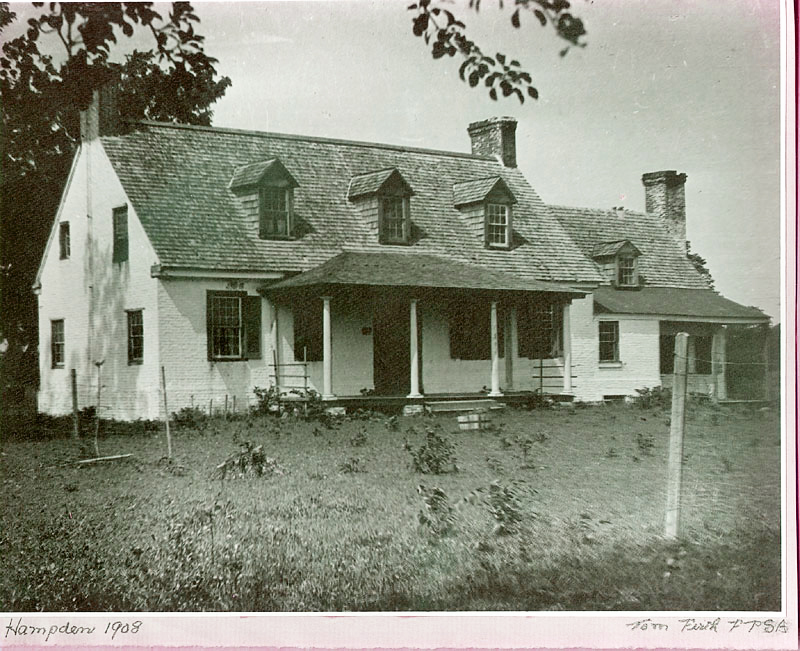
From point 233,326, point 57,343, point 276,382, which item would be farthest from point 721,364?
point 57,343

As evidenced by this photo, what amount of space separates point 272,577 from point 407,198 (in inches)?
129

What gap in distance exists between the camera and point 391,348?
25.3 feet

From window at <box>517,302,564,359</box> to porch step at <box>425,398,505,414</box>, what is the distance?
0.71 metres

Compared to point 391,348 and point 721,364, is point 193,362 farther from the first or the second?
point 721,364

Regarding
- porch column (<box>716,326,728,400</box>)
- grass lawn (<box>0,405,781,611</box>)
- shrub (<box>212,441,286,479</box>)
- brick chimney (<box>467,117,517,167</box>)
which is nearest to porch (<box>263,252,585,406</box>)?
grass lawn (<box>0,405,781,611</box>)

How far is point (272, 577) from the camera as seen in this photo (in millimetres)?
6684

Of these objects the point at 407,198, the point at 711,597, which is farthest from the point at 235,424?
the point at 711,597

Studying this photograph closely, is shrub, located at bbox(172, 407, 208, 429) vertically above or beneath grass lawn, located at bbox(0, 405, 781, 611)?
above

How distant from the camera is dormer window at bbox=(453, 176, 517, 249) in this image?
25.7ft

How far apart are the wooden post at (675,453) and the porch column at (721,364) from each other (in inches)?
19.3

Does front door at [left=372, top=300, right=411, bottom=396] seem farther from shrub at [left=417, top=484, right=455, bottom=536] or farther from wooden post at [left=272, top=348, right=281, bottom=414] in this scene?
shrub at [left=417, top=484, right=455, bottom=536]

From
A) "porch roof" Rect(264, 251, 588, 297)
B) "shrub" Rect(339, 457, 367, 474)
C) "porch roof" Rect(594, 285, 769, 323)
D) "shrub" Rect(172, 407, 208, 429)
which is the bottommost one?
"shrub" Rect(339, 457, 367, 474)

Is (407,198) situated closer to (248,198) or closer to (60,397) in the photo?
(248,198)

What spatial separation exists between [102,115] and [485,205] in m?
Result: 3.18
